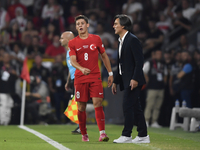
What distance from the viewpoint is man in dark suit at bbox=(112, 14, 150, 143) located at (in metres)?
6.92

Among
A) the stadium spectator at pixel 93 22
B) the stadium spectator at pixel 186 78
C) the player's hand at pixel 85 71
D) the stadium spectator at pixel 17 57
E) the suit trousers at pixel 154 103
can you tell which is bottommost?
the suit trousers at pixel 154 103

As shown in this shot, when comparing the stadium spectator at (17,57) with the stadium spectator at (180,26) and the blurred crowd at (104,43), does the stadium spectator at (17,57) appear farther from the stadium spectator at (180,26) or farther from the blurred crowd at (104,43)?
the stadium spectator at (180,26)

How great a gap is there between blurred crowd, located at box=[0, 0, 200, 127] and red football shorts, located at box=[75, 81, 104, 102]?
6.13 meters

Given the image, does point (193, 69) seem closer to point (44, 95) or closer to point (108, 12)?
point (44, 95)

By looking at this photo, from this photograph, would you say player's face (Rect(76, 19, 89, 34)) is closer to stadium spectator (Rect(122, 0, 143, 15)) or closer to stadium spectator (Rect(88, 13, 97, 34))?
stadium spectator (Rect(88, 13, 97, 34))

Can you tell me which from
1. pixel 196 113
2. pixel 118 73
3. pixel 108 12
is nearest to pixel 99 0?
pixel 108 12

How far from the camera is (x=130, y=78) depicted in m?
7.00

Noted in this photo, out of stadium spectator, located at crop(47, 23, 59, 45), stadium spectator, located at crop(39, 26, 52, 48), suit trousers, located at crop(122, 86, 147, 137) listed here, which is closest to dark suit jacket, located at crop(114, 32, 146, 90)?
suit trousers, located at crop(122, 86, 147, 137)

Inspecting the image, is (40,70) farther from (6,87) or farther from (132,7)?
(132,7)

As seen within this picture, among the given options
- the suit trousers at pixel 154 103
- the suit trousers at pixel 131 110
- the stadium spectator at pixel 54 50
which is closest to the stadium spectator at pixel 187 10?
the suit trousers at pixel 154 103

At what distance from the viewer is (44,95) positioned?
14492 mm

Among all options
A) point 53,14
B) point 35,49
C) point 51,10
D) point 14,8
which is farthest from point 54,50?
point 14,8

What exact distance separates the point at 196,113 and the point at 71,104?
2990mm

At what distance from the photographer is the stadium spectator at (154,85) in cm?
1339
